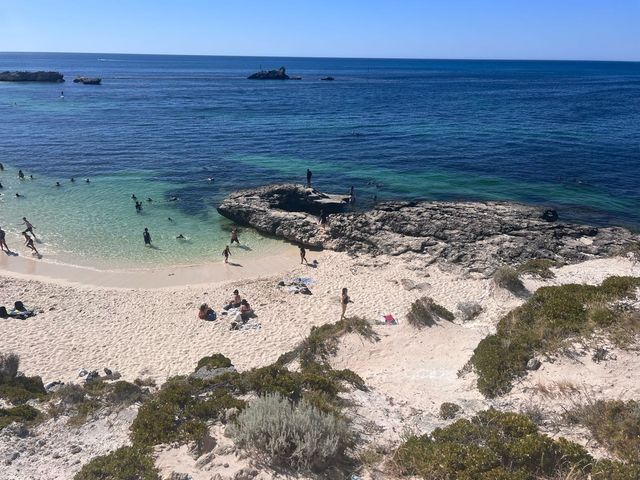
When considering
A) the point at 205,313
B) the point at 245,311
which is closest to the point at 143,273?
the point at 205,313

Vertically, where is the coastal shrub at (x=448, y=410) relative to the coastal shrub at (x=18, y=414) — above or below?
above

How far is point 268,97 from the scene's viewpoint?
98.6 meters

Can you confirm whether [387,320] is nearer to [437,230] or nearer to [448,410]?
[448,410]

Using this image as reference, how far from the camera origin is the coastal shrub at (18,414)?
10.6 m

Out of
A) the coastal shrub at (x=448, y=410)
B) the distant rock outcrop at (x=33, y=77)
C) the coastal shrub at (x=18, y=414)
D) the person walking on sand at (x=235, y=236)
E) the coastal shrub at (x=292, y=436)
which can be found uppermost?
the distant rock outcrop at (x=33, y=77)

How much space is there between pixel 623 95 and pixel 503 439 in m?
118

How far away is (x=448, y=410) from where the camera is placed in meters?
11.0

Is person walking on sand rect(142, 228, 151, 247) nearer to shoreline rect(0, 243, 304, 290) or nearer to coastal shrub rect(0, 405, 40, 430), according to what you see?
shoreline rect(0, 243, 304, 290)

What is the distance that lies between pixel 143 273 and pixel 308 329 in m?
10.8

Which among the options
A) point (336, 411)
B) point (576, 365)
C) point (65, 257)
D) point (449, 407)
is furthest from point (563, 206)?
point (65, 257)

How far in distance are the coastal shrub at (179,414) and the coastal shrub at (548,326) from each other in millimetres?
6673

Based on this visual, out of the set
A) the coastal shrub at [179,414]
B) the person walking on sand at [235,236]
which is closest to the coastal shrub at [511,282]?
the coastal shrub at [179,414]

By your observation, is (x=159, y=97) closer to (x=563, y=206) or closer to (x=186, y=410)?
(x=563, y=206)

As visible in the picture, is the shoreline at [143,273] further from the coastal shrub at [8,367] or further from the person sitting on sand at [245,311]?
the coastal shrub at [8,367]
